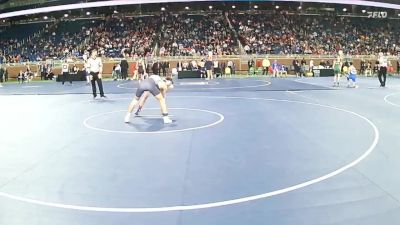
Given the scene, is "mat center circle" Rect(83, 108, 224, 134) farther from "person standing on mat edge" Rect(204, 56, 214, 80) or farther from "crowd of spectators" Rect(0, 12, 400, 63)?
"crowd of spectators" Rect(0, 12, 400, 63)

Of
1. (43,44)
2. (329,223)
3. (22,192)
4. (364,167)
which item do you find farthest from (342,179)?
(43,44)

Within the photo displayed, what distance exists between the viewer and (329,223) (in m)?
4.38

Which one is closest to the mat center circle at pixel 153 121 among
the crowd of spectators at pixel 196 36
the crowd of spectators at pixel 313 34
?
the crowd of spectators at pixel 196 36

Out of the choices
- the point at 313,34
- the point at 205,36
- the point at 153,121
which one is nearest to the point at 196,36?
the point at 205,36

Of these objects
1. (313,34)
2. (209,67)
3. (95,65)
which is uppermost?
(313,34)

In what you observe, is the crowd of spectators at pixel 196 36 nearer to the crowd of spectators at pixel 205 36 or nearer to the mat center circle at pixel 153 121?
the crowd of spectators at pixel 205 36

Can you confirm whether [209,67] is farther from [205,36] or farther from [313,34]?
[313,34]

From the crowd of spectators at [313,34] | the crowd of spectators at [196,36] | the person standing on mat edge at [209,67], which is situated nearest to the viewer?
the person standing on mat edge at [209,67]

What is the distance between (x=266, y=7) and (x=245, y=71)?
559 inches

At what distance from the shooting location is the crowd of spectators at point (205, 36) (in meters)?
38.0

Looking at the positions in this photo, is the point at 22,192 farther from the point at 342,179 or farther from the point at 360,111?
the point at 360,111

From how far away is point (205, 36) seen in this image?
40.3 metres

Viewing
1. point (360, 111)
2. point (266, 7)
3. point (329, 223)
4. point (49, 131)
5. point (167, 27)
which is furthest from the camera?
point (266, 7)

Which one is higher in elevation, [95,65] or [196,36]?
[196,36]
